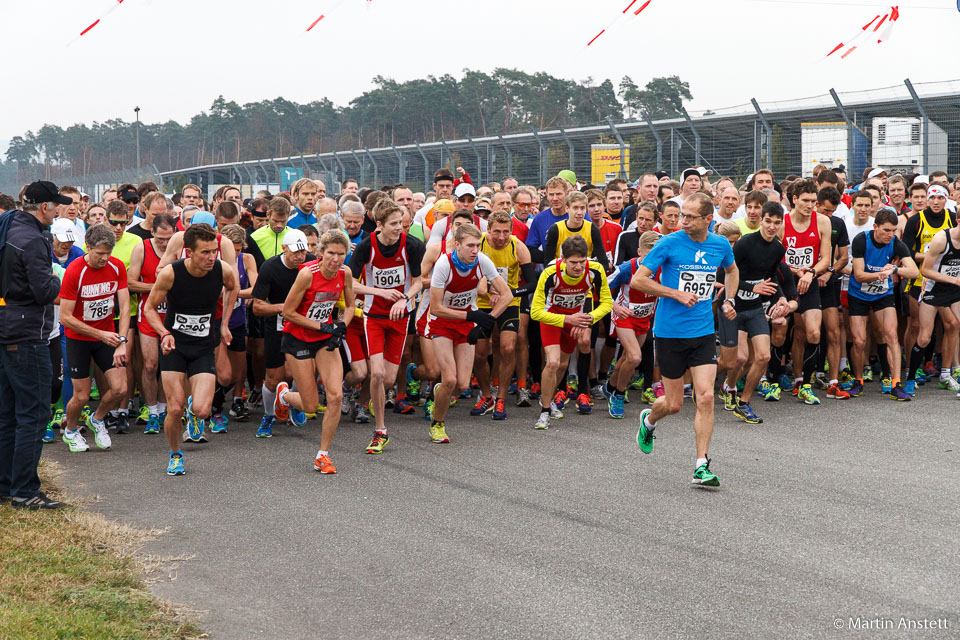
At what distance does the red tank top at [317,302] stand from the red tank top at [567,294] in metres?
2.31

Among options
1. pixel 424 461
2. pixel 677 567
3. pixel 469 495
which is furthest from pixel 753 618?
pixel 424 461

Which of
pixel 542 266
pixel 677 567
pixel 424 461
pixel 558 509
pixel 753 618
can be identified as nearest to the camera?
pixel 753 618

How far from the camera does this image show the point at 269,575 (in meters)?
5.82

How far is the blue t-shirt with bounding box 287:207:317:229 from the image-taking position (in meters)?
12.3

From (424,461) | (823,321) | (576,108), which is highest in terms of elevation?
(576,108)

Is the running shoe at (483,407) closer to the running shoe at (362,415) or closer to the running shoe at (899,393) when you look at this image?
the running shoe at (362,415)

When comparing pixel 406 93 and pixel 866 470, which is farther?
pixel 406 93

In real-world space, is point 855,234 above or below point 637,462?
above

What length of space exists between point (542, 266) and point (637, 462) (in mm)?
3704

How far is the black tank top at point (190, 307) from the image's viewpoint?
8.77 meters

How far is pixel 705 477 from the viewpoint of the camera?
301 inches

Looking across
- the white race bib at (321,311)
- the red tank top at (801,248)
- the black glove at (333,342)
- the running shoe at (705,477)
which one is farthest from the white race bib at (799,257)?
the black glove at (333,342)

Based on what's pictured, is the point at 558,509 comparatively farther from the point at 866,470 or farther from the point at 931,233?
the point at 931,233

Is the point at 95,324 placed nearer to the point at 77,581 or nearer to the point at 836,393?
the point at 77,581
